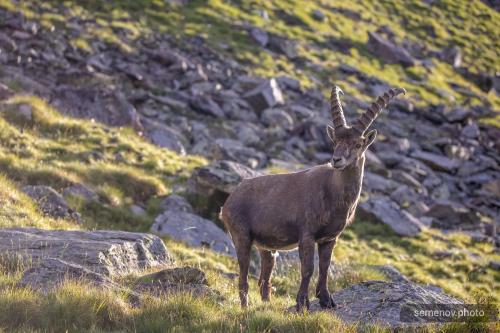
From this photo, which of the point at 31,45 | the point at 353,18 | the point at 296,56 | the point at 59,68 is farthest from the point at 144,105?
the point at 353,18

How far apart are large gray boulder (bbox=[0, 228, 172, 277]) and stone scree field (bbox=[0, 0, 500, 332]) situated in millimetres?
44

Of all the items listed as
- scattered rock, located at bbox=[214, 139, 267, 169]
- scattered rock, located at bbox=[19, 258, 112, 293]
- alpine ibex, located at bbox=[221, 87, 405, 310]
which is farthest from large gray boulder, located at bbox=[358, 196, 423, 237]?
scattered rock, located at bbox=[19, 258, 112, 293]

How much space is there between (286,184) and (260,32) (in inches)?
1414

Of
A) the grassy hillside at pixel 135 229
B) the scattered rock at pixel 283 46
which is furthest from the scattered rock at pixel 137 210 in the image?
the scattered rock at pixel 283 46

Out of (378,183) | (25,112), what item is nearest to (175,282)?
(25,112)

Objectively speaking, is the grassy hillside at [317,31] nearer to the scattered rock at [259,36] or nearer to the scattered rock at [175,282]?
the scattered rock at [259,36]

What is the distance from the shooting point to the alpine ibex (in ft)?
34.3

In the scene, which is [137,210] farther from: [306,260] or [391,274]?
[306,260]

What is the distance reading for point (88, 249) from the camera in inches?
448

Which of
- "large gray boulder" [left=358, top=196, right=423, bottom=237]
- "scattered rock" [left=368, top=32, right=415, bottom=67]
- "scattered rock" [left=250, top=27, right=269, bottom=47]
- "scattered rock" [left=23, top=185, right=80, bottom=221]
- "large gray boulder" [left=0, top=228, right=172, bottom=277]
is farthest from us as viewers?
"scattered rock" [left=368, top=32, right=415, bottom=67]

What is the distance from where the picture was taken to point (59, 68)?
96.1ft

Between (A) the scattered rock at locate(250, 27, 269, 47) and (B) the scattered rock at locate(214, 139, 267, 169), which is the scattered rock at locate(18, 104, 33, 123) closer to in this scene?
(B) the scattered rock at locate(214, 139, 267, 169)

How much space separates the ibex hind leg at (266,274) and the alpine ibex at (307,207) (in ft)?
0.06

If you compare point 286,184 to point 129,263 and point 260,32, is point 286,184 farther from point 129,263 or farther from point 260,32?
point 260,32
